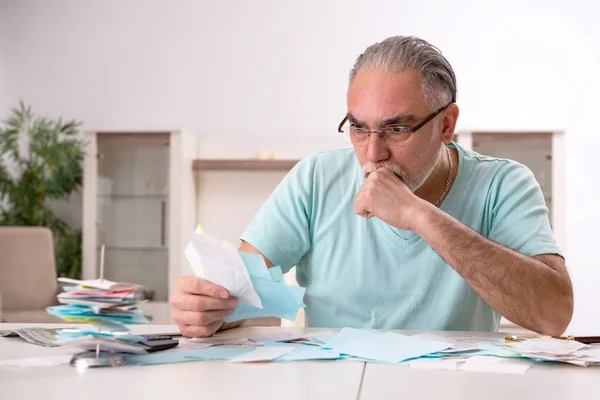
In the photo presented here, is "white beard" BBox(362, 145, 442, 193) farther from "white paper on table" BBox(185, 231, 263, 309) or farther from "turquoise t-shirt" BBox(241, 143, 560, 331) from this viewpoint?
"white paper on table" BBox(185, 231, 263, 309)

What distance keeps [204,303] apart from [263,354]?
166 mm

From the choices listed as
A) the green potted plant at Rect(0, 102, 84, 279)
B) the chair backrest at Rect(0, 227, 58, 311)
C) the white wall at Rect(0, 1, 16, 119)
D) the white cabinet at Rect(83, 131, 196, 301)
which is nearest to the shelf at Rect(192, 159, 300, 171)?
the white cabinet at Rect(83, 131, 196, 301)

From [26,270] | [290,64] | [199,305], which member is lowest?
[26,270]

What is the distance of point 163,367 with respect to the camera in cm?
119

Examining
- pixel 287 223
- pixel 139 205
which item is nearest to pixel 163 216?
pixel 139 205

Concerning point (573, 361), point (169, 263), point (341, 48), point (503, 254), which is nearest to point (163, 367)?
point (573, 361)

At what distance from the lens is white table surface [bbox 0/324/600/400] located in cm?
101

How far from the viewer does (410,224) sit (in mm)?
1678

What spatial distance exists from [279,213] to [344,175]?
0.20 meters

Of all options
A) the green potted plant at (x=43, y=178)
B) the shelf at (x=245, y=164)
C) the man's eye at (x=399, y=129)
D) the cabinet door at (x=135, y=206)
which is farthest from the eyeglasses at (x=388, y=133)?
the green potted plant at (x=43, y=178)

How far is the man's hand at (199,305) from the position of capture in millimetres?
1377

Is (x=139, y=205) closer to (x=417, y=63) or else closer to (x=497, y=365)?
(x=417, y=63)

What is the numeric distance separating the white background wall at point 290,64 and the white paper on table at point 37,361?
4.71 meters

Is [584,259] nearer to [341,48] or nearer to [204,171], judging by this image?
[341,48]
